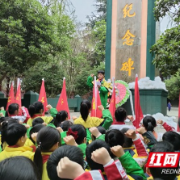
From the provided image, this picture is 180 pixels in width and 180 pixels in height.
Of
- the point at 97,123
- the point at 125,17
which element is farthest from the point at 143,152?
the point at 125,17

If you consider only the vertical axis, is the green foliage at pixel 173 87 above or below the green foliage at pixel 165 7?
below

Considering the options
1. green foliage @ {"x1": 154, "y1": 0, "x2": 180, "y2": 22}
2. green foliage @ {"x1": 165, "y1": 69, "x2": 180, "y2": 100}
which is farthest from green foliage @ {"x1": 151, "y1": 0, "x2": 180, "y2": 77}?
green foliage @ {"x1": 165, "y1": 69, "x2": 180, "y2": 100}

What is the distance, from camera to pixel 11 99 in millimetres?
6316

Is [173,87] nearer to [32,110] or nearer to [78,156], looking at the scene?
[32,110]

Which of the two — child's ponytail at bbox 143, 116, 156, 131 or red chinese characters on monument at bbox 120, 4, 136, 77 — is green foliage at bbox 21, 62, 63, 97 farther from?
child's ponytail at bbox 143, 116, 156, 131

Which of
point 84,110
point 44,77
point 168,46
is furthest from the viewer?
point 44,77

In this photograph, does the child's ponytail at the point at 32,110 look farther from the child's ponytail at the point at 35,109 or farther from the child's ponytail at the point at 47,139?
the child's ponytail at the point at 47,139

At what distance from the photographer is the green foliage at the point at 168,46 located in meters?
5.47

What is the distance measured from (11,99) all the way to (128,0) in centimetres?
680

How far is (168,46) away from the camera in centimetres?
550

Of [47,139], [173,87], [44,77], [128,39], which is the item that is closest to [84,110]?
[47,139]

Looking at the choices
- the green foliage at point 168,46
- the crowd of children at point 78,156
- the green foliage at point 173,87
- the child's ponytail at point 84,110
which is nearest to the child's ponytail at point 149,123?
the crowd of children at point 78,156

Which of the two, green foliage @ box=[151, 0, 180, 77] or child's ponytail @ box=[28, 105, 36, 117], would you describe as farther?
green foliage @ box=[151, 0, 180, 77]

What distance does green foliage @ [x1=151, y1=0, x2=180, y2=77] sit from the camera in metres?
5.47
